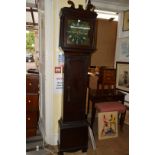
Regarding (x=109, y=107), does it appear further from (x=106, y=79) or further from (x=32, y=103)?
(x=32, y=103)

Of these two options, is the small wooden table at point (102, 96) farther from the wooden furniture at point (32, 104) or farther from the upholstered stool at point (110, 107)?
the wooden furniture at point (32, 104)

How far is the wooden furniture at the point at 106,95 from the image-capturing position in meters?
3.01

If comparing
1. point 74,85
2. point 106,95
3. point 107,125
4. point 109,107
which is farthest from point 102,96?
point 74,85

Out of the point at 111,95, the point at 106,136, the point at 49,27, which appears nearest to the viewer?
the point at 49,27

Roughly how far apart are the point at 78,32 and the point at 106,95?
1.36 metres

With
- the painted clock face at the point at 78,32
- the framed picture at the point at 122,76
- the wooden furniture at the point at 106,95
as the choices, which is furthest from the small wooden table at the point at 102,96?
the painted clock face at the point at 78,32

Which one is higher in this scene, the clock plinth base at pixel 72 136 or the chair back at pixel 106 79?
the chair back at pixel 106 79

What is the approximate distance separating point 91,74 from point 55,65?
1.26 m
